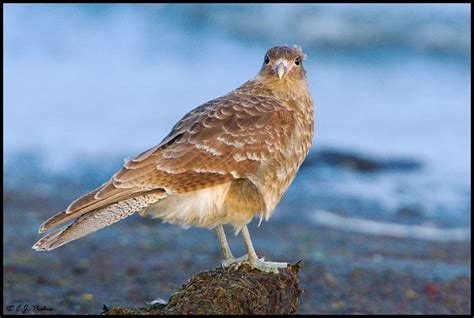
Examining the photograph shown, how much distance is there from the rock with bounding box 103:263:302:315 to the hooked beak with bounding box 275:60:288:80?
1.84 metres

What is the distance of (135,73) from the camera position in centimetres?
2377

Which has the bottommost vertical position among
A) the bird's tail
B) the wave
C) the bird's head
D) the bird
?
the bird's tail

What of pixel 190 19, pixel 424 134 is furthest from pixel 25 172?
pixel 190 19

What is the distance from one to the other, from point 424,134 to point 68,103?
22.6ft

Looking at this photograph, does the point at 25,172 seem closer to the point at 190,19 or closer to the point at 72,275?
the point at 72,275

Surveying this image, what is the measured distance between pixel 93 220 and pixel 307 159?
34.8 feet

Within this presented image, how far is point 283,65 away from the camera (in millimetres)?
8664

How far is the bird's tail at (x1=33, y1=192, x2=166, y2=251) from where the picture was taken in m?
7.06
